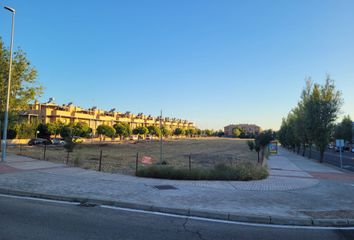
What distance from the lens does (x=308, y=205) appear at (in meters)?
8.49

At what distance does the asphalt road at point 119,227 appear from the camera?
5230mm

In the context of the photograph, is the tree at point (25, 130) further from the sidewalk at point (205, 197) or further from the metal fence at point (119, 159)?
the sidewalk at point (205, 197)

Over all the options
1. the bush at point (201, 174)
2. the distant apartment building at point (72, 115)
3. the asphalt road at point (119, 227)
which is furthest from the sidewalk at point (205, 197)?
the distant apartment building at point (72, 115)

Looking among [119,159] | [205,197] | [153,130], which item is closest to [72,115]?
[153,130]

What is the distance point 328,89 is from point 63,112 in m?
70.6

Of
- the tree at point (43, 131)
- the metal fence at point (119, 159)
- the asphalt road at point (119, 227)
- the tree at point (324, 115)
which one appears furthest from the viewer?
the tree at point (43, 131)

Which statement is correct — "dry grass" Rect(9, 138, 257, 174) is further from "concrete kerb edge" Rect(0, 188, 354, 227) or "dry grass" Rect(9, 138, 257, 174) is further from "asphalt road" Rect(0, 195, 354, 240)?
"asphalt road" Rect(0, 195, 354, 240)

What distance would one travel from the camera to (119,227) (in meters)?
5.74

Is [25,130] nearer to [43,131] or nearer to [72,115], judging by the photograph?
[43,131]

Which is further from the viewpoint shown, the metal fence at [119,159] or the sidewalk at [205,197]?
the metal fence at [119,159]

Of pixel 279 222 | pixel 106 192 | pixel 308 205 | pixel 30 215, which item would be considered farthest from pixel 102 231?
pixel 308 205

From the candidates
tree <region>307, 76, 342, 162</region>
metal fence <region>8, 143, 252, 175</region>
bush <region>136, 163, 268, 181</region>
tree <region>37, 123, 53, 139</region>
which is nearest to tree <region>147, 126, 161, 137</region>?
tree <region>37, 123, 53, 139</region>

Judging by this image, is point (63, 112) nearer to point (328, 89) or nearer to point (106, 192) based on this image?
point (328, 89)

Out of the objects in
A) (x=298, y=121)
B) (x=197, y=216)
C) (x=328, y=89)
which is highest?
(x=328, y=89)
